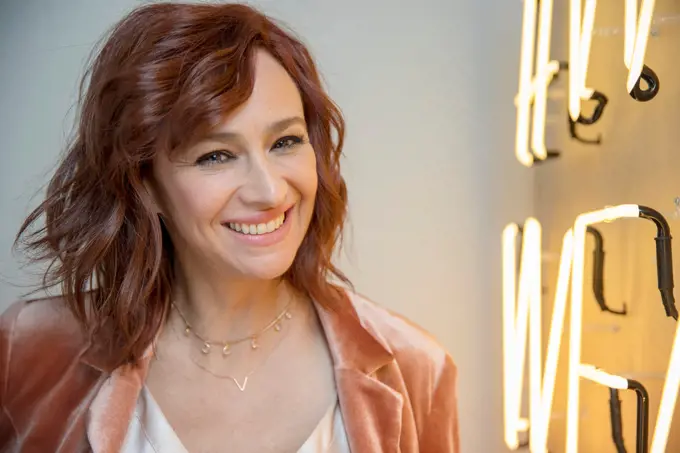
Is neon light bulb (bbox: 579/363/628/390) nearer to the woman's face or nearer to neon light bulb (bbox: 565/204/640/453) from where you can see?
neon light bulb (bbox: 565/204/640/453)

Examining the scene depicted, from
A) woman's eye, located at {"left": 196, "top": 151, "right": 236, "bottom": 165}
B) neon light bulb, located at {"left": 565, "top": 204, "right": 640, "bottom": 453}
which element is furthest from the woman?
neon light bulb, located at {"left": 565, "top": 204, "right": 640, "bottom": 453}

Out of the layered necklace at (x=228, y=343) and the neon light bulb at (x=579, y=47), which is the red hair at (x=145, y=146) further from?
the neon light bulb at (x=579, y=47)

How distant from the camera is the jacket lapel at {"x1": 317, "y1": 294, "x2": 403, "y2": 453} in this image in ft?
4.73

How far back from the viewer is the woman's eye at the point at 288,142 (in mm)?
1399

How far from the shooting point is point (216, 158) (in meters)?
1.36

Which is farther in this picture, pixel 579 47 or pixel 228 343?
pixel 579 47

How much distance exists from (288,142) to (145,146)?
26 centimetres

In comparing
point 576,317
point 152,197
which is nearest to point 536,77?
point 576,317

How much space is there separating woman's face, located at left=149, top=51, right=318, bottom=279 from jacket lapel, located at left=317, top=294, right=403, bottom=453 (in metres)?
0.25

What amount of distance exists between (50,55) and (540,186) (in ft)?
4.73

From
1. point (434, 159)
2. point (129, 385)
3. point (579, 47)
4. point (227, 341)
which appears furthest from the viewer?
point (434, 159)

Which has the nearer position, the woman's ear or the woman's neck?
the woman's ear

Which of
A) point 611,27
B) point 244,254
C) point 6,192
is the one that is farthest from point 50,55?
point 611,27

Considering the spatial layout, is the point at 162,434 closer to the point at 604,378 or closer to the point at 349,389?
the point at 349,389
